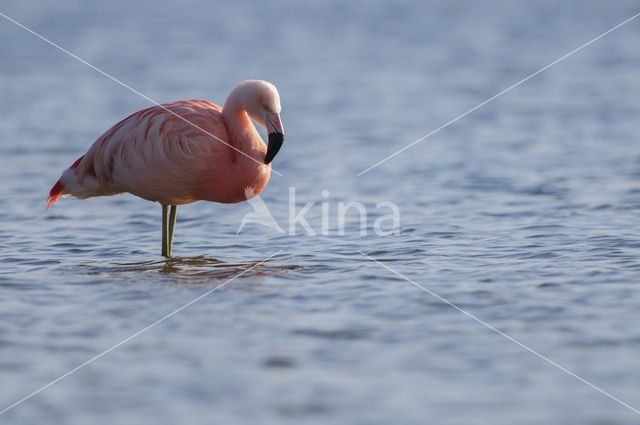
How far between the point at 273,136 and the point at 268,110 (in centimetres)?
21

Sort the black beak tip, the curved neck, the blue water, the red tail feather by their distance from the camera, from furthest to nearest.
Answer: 1. the red tail feather
2. the curved neck
3. the black beak tip
4. the blue water

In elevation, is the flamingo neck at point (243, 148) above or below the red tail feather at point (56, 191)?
above

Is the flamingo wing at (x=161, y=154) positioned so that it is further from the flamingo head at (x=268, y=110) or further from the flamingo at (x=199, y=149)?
the flamingo head at (x=268, y=110)

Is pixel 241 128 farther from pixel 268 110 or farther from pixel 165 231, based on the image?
pixel 165 231

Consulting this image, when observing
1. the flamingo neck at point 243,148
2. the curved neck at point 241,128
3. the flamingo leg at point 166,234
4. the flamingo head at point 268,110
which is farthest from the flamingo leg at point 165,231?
the flamingo head at point 268,110

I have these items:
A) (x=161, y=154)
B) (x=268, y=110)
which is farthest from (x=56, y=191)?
(x=268, y=110)

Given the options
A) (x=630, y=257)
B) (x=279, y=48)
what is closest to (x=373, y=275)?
(x=630, y=257)

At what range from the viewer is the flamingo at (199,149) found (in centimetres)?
633

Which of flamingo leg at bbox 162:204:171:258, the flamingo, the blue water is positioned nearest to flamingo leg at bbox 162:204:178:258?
flamingo leg at bbox 162:204:171:258

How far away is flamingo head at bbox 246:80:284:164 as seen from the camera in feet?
20.7

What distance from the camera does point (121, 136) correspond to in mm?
6723

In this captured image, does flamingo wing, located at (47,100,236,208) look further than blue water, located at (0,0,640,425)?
Yes

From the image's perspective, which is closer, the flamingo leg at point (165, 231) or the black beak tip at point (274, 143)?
the black beak tip at point (274, 143)

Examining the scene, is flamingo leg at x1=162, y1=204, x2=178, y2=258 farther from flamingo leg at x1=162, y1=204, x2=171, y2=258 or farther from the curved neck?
the curved neck
